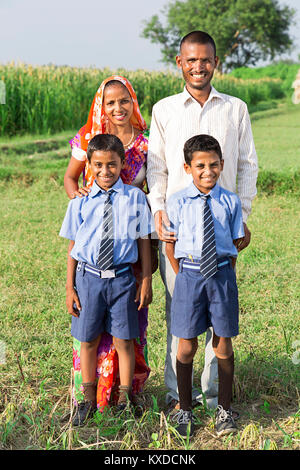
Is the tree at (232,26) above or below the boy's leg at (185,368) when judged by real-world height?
above

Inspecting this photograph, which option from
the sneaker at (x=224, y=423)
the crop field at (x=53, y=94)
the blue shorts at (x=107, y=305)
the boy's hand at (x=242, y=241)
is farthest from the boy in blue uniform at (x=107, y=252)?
the crop field at (x=53, y=94)

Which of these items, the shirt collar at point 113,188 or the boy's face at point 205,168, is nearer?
the boy's face at point 205,168

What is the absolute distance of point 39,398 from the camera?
297cm

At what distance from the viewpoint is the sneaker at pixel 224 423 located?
2.64 m

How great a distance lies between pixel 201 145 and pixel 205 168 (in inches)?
4.2

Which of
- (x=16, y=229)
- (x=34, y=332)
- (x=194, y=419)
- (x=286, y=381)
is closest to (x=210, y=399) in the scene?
(x=194, y=419)

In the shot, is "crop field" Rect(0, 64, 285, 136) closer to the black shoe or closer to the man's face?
the man's face

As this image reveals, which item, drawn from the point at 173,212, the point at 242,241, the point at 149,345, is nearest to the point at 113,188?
the point at 173,212

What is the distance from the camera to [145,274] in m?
2.72

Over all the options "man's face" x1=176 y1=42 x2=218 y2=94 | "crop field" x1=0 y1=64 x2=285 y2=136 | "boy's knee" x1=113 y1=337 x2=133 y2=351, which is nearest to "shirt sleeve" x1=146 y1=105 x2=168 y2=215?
"man's face" x1=176 y1=42 x2=218 y2=94

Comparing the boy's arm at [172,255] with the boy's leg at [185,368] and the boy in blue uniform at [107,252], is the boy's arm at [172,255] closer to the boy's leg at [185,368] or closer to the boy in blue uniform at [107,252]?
the boy in blue uniform at [107,252]

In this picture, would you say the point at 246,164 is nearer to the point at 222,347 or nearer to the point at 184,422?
the point at 222,347
